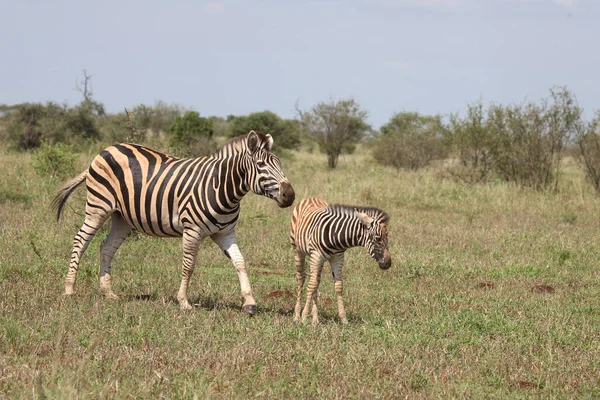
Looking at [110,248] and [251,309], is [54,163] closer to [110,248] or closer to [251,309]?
[110,248]

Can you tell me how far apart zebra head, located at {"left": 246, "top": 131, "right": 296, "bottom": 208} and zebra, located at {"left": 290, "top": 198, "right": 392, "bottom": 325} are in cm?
41

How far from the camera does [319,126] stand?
3475cm

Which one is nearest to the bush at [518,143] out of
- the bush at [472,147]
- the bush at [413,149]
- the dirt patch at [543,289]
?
the bush at [472,147]

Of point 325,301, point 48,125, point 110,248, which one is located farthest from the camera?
point 48,125

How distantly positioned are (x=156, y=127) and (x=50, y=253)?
48766 mm

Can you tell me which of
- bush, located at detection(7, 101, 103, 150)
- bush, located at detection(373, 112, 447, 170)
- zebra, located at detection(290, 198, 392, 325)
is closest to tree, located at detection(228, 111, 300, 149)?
bush, located at detection(373, 112, 447, 170)

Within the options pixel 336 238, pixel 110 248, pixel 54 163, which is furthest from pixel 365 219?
pixel 54 163

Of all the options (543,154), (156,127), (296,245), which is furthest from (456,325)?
(156,127)

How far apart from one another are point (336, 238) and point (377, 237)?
46 centimetres

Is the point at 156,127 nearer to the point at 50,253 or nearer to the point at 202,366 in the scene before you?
the point at 50,253

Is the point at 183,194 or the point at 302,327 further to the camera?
the point at 183,194

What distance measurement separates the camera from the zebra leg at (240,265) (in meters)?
7.47

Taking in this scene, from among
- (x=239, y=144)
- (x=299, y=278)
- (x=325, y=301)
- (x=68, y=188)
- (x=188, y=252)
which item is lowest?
(x=325, y=301)

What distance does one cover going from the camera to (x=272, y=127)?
137ft
